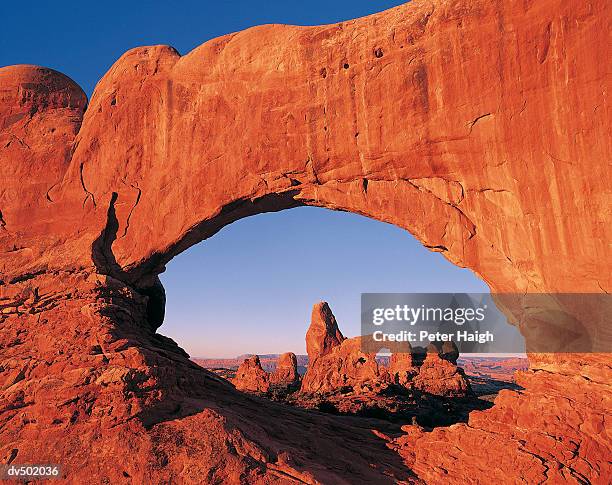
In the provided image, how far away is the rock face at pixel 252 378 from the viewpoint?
51206 mm

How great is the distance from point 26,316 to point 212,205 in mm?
7532

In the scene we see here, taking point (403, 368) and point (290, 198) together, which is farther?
point (403, 368)

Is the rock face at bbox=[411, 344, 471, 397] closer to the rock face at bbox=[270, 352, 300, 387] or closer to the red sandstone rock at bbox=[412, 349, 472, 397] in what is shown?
the red sandstone rock at bbox=[412, 349, 472, 397]

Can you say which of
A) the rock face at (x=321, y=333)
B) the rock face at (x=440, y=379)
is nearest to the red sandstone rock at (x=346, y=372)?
the rock face at (x=440, y=379)

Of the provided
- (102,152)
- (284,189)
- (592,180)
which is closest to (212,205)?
(284,189)

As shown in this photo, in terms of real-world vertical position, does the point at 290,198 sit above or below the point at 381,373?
above

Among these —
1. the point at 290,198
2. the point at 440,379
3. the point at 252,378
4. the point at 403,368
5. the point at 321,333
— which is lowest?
the point at 252,378

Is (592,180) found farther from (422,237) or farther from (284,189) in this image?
(284,189)

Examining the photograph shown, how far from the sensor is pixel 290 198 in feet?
66.0

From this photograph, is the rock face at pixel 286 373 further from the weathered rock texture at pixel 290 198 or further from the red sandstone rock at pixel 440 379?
the weathered rock texture at pixel 290 198

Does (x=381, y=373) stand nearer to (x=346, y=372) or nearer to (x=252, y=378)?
(x=346, y=372)

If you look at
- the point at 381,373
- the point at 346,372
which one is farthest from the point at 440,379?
the point at 346,372

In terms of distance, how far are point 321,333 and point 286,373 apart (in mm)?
6189

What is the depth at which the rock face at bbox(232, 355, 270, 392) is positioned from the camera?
51206mm
